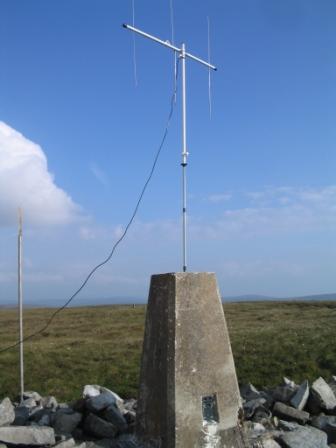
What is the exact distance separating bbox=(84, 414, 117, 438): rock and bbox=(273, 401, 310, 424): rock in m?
3.45

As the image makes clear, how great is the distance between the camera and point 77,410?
11.1 m

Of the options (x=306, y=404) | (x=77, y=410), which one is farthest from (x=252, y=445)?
(x=77, y=410)

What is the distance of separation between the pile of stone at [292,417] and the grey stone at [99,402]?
9.20ft

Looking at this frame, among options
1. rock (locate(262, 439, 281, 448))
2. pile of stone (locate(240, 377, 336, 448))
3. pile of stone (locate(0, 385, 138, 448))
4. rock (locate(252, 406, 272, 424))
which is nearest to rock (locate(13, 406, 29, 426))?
pile of stone (locate(0, 385, 138, 448))

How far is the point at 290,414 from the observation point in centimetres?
1120

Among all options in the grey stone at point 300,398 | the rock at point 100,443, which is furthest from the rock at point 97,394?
the grey stone at point 300,398

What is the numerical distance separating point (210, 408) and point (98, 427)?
256cm

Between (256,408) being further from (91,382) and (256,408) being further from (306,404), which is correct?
(91,382)

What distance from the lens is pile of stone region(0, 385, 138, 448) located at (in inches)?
371

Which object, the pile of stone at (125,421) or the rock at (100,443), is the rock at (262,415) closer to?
the pile of stone at (125,421)

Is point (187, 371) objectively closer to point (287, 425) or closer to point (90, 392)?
point (287, 425)

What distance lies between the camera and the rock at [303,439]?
9578 mm

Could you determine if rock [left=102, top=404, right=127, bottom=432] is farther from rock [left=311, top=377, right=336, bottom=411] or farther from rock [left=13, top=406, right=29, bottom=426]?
rock [left=311, top=377, right=336, bottom=411]

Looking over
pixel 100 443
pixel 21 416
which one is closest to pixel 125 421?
pixel 100 443
